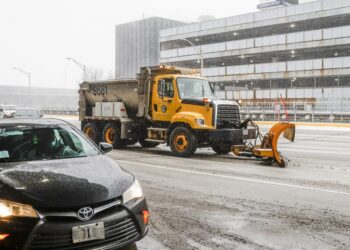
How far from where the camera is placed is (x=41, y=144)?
5.44 meters

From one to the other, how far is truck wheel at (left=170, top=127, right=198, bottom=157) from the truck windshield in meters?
1.15

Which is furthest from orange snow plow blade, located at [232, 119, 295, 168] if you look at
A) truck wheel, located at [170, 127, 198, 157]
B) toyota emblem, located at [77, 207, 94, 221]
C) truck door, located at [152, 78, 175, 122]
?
toyota emblem, located at [77, 207, 94, 221]

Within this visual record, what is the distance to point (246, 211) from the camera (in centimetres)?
647

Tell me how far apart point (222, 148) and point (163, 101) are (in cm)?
252

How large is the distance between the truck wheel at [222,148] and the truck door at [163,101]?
75.4 inches

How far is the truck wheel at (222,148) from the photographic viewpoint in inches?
559

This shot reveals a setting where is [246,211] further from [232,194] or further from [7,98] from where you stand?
[7,98]

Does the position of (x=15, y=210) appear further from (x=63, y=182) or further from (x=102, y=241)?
(x=102, y=241)

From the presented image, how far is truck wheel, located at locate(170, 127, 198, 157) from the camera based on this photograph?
12953 millimetres

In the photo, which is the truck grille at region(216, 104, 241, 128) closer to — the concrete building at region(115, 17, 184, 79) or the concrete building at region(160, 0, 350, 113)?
the concrete building at region(160, 0, 350, 113)

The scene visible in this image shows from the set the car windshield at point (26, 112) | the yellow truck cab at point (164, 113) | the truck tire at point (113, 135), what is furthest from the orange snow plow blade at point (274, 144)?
the car windshield at point (26, 112)

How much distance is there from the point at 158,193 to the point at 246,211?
188 cm

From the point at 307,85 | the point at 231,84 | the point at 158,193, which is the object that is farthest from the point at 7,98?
the point at 158,193

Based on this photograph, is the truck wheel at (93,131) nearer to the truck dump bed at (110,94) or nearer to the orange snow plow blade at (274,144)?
the truck dump bed at (110,94)
